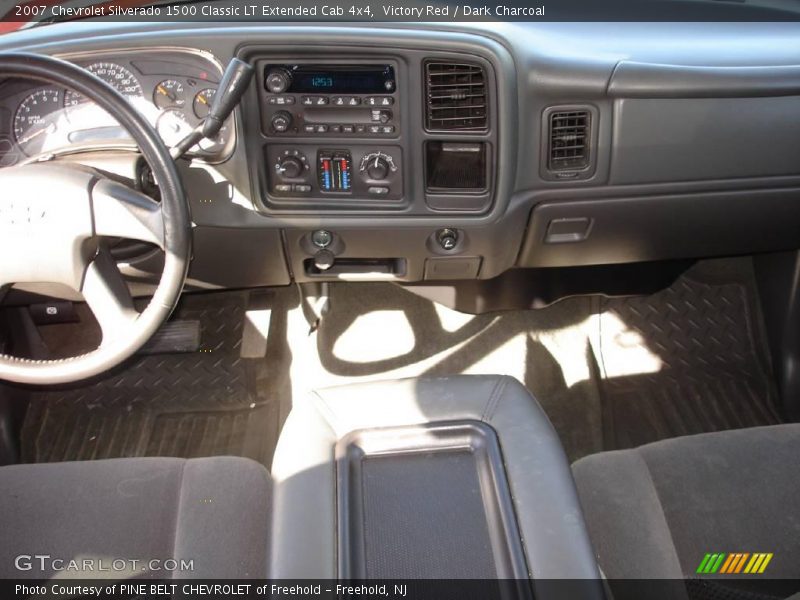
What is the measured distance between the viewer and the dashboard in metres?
1.65

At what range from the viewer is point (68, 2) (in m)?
1.77

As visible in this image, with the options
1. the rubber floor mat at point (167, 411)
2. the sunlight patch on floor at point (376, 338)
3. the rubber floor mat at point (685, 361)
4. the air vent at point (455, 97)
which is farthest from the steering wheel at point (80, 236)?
the rubber floor mat at point (685, 361)

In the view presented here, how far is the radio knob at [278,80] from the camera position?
168cm

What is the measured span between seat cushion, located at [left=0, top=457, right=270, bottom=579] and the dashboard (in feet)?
2.09

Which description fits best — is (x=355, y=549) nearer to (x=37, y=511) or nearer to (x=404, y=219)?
(x=37, y=511)

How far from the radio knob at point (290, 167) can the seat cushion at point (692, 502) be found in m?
0.95

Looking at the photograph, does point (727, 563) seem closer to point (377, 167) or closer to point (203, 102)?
point (377, 167)

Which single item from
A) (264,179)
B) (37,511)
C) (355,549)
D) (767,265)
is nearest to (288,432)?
(355,549)

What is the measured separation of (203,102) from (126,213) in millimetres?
382

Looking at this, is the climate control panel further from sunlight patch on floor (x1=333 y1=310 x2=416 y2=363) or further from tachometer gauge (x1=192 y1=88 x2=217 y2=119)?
sunlight patch on floor (x1=333 y1=310 x2=416 y2=363)

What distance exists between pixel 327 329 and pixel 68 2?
1.23 meters

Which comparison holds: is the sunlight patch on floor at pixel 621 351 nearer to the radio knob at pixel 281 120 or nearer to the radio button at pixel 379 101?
the radio button at pixel 379 101

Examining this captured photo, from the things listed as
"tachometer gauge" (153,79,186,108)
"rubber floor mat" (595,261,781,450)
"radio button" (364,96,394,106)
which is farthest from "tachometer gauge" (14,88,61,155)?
"rubber floor mat" (595,261,781,450)

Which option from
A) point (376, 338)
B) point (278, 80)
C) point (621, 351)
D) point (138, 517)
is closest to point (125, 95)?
point (278, 80)
